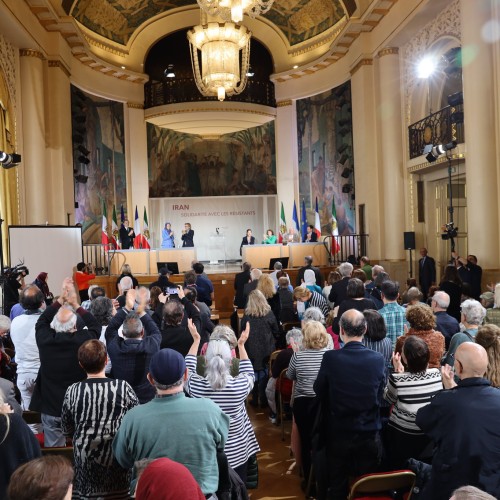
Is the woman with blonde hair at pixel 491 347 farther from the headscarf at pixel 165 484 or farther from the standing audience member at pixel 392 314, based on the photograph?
the headscarf at pixel 165 484

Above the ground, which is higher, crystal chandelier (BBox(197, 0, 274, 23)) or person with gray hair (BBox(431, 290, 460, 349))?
crystal chandelier (BBox(197, 0, 274, 23))

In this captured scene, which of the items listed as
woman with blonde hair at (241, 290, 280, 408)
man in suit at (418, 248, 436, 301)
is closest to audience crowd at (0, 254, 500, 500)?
woman with blonde hair at (241, 290, 280, 408)

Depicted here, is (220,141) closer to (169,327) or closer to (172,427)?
(169,327)

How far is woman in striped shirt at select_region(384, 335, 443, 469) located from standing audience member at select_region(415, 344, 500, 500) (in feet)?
2.13

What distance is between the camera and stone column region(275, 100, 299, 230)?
21922 millimetres

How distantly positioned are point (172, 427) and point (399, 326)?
360 cm

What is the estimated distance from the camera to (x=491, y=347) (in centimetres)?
374

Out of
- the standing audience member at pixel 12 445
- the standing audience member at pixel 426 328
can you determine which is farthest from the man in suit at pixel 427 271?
the standing audience member at pixel 12 445

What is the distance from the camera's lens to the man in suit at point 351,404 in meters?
3.92

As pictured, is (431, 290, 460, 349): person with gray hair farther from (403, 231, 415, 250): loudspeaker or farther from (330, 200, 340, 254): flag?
(330, 200, 340, 254): flag

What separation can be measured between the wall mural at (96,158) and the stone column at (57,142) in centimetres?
136

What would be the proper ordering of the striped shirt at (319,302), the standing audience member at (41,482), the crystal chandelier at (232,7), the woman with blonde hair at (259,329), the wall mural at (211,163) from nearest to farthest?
1. the standing audience member at (41,482)
2. the woman with blonde hair at (259,329)
3. the striped shirt at (319,302)
4. the crystal chandelier at (232,7)
5. the wall mural at (211,163)

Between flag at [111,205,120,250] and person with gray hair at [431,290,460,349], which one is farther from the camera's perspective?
flag at [111,205,120,250]

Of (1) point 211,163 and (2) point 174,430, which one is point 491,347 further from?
(1) point 211,163
